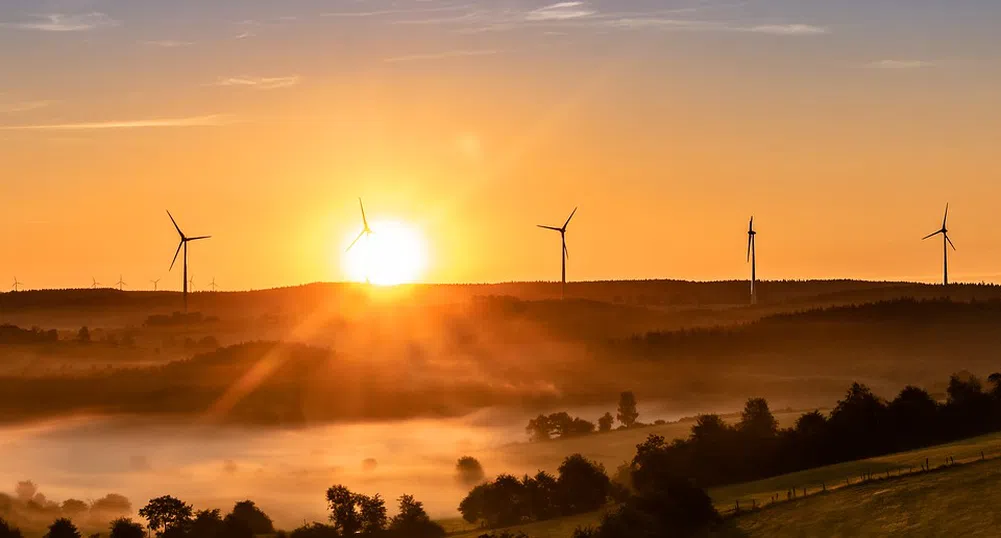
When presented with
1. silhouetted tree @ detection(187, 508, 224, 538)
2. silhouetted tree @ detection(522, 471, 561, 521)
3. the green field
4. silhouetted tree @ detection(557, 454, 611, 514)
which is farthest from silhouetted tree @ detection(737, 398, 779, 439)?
silhouetted tree @ detection(187, 508, 224, 538)

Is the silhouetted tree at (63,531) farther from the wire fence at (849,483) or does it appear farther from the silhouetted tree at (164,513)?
the wire fence at (849,483)

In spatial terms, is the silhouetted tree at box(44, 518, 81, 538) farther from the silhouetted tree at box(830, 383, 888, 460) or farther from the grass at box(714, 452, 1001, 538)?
the silhouetted tree at box(830, 383, 888, 460)

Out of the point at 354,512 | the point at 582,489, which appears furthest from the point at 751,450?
the point at 354,512

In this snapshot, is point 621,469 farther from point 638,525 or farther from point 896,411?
point 638,525

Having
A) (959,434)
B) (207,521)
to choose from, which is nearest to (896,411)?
(959,434)

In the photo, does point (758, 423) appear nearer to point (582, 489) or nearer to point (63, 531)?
point (582, 489)
